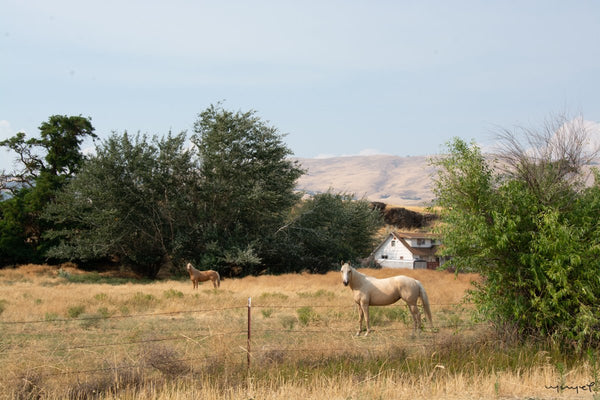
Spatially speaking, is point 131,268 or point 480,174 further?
point 131,268

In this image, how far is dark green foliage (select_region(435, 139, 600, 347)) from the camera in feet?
34.6

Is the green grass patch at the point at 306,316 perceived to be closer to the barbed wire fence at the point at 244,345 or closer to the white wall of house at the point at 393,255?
the barbed wire fence at the point at 244,345

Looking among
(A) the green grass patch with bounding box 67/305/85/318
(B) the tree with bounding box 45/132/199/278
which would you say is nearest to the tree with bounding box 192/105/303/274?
(B) the tree with bounding box 45/132/199/278

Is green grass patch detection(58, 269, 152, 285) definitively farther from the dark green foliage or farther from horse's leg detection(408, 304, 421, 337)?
the dark green foliage

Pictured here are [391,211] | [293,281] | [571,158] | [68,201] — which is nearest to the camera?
[571,158]

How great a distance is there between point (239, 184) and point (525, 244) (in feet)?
104

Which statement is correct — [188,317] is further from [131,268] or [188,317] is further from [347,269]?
[131,268]

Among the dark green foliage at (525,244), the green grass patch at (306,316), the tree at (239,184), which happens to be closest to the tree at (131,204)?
the tree at (239,184)

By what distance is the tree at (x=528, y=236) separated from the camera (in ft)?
34.7

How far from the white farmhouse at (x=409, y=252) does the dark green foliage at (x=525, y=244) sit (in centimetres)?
4577

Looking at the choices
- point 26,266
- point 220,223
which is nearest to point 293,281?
point 220,223

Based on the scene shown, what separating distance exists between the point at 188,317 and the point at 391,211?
234 ft

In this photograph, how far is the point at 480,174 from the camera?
37.9 feet

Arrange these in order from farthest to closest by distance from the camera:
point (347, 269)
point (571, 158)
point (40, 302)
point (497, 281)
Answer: point (40, 302) → point (347, 269) → point (571, 158) → point (497, 281)
